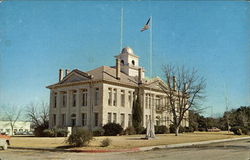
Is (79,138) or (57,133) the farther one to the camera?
(57,133)

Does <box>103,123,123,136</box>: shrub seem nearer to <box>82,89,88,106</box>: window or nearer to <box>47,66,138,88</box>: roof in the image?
<box>82,89,88,106</box>: window

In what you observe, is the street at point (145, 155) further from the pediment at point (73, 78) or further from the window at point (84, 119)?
the pediment at point (73, 78)

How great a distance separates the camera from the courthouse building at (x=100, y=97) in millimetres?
45312

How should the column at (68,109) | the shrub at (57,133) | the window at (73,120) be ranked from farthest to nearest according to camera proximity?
1. the column at (68,109)
2. the window at (73,120)
3. the shrub at (57,133)

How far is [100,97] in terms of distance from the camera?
44.7 meters

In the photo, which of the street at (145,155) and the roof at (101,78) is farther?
the roof at (101,78)

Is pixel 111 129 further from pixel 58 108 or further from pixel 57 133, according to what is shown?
pixel 58 108

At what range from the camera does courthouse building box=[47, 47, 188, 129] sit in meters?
45.3

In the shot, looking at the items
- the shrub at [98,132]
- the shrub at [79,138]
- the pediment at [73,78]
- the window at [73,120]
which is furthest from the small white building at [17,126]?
the shrub at [79,138]

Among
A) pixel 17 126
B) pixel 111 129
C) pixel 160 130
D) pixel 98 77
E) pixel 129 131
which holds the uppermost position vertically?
pixel 98 77

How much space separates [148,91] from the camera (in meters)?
51.8

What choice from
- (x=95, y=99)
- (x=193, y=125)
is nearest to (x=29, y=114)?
(x=95, y=99)

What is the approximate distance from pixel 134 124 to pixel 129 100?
437cm

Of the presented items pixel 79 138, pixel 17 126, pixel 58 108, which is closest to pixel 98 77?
pixel 58 108
